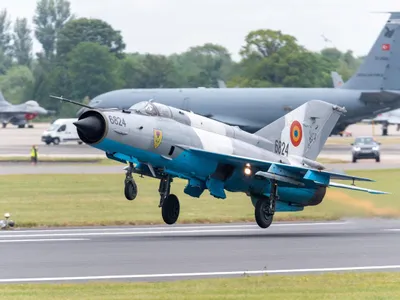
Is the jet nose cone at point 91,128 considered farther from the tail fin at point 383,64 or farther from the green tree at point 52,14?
the green tree at point 52,14

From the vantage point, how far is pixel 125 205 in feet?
109

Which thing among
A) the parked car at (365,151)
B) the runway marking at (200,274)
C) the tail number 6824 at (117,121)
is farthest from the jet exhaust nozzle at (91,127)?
the parked car at (365,151)

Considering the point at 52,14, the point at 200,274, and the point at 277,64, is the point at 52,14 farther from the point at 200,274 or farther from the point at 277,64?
the point at 200,274

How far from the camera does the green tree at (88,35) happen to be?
125562 millimetres

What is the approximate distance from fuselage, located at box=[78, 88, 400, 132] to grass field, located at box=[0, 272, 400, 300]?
4856 centimetres

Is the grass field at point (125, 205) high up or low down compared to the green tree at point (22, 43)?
down

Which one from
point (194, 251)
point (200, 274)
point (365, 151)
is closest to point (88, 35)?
point (365, 151)

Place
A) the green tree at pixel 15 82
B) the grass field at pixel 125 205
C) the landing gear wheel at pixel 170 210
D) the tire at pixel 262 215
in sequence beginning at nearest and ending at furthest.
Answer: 1. the landing gear wheel at pixel 170 210
2. the tire at pixel 262 215
3. the grass field at pixel 125 205
4. the green tree at pixel 15 82

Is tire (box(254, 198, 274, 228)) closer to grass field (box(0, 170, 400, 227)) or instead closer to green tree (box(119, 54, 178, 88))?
grass field (box(0, 170, 400, 227))

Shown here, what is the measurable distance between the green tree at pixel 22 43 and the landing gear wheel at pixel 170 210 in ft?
509

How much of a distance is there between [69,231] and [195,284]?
10199mm

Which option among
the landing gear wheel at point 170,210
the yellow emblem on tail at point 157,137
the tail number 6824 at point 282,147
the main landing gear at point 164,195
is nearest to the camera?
the yellow emblem on tail at point 157,137

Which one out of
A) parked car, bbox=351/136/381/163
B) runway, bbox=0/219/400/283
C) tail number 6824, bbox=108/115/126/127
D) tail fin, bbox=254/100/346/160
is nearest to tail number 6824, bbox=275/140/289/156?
tail fin, bbox=254/100/346/160

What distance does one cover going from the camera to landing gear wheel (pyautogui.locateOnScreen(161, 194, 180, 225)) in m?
24.2
